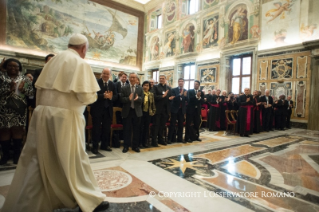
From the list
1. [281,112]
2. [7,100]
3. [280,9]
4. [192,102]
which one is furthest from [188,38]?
[7,100]

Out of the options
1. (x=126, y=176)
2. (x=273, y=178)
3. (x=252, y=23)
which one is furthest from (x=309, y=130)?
(x=126, y=176)

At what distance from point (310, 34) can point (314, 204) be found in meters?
9.35

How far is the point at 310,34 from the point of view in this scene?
28.8 ft

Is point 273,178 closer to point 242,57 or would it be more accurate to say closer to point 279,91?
point 279,91

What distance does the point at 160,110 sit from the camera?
16.9ft

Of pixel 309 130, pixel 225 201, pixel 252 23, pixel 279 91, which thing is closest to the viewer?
pixel 225 201

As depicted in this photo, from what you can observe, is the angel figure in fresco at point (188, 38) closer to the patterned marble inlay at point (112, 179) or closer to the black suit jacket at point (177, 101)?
the black suit jacket at point (177, 101)

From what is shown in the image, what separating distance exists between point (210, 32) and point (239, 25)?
1.98 metres

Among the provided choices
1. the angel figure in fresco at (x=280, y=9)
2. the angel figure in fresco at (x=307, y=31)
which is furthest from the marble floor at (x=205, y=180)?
the angel figure in fresco at (x=280, y=9)

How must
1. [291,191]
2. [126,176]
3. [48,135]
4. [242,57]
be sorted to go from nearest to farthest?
1. [48,135]
2. [291,191]
3. [126,176]
4. [242,57]

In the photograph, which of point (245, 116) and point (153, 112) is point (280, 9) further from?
point (153, 112)

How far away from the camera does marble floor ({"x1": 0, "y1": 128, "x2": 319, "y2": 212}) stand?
2.25m

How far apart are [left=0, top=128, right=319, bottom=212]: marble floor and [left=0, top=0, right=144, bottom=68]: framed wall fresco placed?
12.7 m

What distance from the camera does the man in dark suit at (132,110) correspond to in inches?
176
